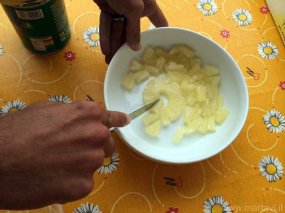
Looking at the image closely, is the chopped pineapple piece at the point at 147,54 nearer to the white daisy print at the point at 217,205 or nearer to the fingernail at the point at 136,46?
the fingernail at the point at 136,46

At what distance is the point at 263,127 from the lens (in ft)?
2.27

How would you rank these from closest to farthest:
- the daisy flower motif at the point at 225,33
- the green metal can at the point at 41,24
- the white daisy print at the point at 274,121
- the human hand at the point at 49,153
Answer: the human hand at the point at 49,153
the green metal can at the point at 41,24
the white daisy print at the point at 274,121
the daisy flower motif at the point at 225,33

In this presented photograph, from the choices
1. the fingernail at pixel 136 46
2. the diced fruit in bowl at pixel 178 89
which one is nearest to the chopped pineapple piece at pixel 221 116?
the diced fruit in bowl at pixel 178 89

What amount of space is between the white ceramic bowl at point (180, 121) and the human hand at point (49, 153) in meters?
0.14

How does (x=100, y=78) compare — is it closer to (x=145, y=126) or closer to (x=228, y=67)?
(x=145, y=126)

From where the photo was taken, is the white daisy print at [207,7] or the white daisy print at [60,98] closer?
the white daisy print at [60,98]

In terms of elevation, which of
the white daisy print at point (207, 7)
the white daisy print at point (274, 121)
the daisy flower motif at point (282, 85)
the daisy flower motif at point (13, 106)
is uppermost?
the white daisy print at point (207, 7)

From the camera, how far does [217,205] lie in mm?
609

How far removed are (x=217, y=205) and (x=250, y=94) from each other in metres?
0.27

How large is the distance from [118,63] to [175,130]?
0.19 meters

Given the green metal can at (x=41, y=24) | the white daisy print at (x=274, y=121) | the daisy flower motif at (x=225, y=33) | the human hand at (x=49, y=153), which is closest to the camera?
the human hand at (x=49, y=153)

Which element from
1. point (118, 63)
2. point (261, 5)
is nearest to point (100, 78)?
point (118, 63)

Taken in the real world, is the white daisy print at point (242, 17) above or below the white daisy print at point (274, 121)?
above

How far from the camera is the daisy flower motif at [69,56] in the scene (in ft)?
2.37
